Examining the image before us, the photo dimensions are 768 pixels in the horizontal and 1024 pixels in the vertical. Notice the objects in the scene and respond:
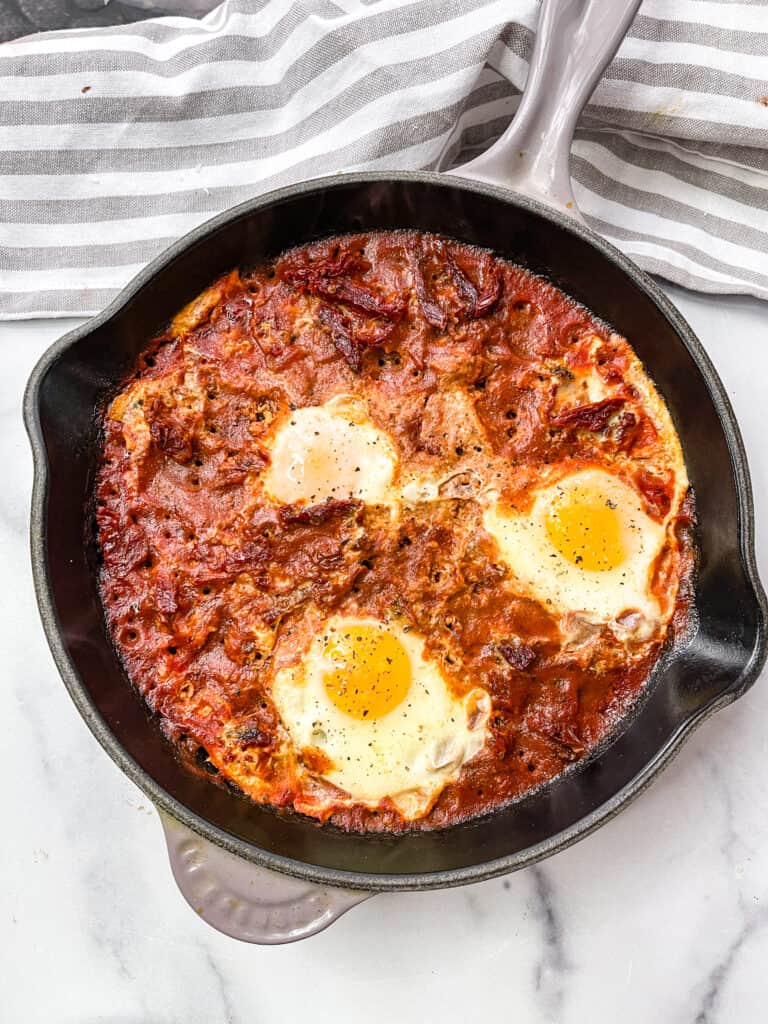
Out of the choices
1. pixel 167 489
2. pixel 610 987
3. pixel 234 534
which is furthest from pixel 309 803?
pixel 610 987

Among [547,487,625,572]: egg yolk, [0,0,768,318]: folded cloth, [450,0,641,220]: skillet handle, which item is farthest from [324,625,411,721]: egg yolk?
[0,0,768,318]: folded cloth

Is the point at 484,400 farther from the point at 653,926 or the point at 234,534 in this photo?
the point at 653,926

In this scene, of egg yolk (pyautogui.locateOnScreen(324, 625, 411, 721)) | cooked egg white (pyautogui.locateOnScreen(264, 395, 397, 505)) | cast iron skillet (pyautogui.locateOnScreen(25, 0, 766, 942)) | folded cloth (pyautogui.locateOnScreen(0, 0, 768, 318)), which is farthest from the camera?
folded cloth (pyautogui.locateOnScreen(0, 0, 768, 318))

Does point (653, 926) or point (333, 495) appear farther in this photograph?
point (653, 926)

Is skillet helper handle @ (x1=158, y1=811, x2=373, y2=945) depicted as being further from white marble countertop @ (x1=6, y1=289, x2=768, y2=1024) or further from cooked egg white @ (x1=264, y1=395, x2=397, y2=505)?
cooked egg white @ (x1=264, y1=395, x2=397, y2=505)

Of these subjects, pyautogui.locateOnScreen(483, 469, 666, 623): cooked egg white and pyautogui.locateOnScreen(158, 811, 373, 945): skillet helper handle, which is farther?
pyautogui.locateOnScreen(483, 469, 666, 623): cooked egg white
